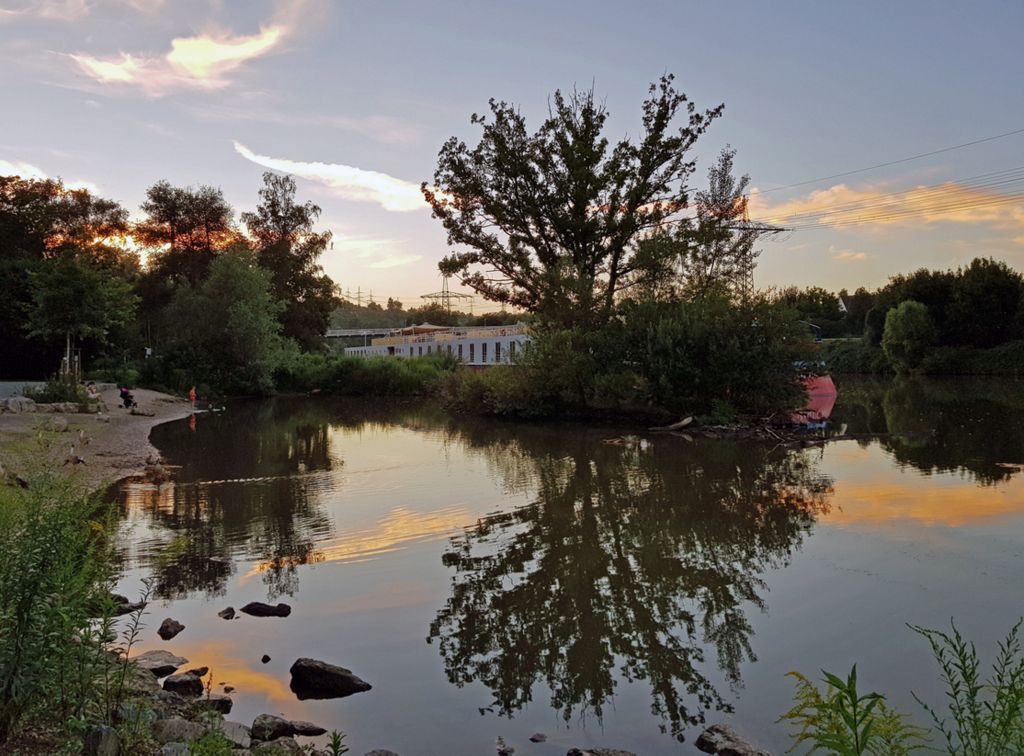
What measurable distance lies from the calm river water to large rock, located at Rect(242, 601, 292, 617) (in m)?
0.14

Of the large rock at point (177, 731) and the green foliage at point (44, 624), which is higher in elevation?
the green foliage at point (44, 624)

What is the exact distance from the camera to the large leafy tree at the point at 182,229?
5503cm

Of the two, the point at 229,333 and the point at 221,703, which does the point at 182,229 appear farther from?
Answer: the point at 221,703

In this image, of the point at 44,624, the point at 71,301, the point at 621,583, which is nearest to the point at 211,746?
the point at 44,624

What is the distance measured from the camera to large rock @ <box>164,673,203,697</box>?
18.0ft

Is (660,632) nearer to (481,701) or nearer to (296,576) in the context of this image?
(481,701)

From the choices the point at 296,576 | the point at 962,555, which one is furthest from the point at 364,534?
the point at 962,555

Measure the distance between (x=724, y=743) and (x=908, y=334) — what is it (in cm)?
5648

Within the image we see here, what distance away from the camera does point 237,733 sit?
4.65m

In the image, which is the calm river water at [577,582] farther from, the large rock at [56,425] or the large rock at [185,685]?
the large rock at [56,425]

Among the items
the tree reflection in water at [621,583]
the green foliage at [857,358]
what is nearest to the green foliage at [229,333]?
the tree reflection in water at [621,583]

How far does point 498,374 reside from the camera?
29.3 m

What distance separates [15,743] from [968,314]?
60411 millimetres

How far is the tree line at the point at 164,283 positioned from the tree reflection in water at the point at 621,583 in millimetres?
25177
